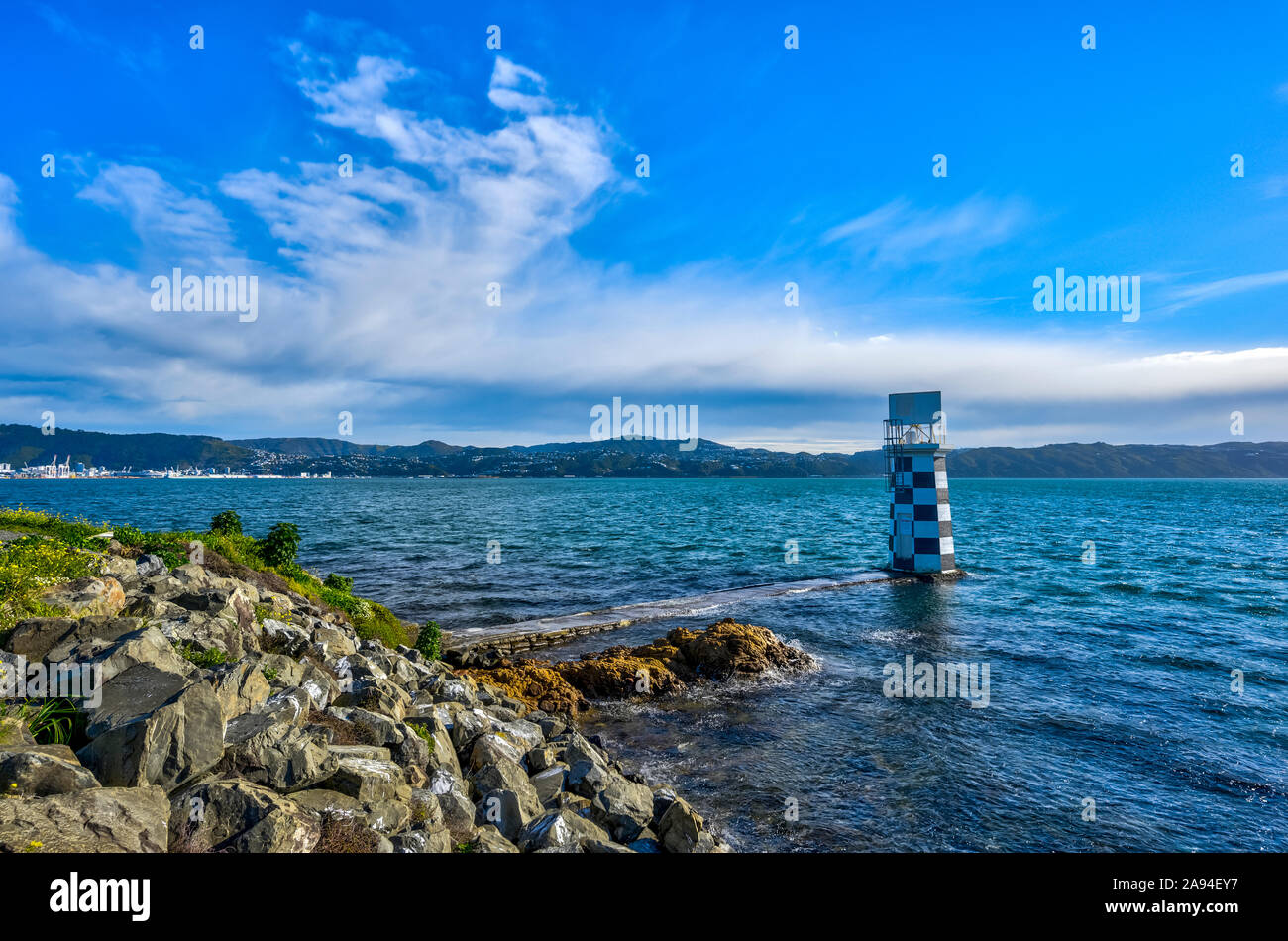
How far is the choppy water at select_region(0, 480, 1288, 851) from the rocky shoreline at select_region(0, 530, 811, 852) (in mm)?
3586

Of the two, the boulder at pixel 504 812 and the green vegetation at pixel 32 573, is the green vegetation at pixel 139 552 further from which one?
the boulder at pixel 504 812

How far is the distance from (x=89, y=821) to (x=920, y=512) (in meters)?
38.3

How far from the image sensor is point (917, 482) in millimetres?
35125

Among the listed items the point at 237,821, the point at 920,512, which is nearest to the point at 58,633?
the point at 237,821

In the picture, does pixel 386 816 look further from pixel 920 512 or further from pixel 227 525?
pixel 920 512

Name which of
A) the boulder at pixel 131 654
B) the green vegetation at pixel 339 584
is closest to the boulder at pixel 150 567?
the boulder at pixel 131 654

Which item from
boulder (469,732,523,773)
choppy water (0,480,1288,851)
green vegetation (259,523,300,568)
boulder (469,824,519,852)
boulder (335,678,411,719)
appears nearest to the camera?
boulder (469,824,519,852)

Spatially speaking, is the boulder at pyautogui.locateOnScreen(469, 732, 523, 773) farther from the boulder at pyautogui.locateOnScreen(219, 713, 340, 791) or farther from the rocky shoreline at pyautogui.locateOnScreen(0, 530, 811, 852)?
the boulder at pyautogui.locateOnScreen(219, 713, 340, 791)

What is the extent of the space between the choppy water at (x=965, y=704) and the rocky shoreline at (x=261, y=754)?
3.59m

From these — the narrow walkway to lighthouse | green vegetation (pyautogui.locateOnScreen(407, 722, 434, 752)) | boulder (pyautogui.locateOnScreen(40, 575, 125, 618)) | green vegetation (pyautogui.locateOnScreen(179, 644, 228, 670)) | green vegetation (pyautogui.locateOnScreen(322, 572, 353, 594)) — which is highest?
boulder (pyautogui.locateOnScreen(40, 575, 125, 618))

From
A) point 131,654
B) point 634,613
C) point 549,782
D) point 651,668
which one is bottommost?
point 634,613

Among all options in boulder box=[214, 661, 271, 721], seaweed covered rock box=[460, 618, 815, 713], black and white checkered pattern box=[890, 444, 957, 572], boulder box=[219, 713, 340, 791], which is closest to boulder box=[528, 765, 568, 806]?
boulder box=[219, 713, 340, 791]

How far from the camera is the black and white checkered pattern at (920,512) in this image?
114 feet

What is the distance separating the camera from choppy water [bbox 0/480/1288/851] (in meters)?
11.8
